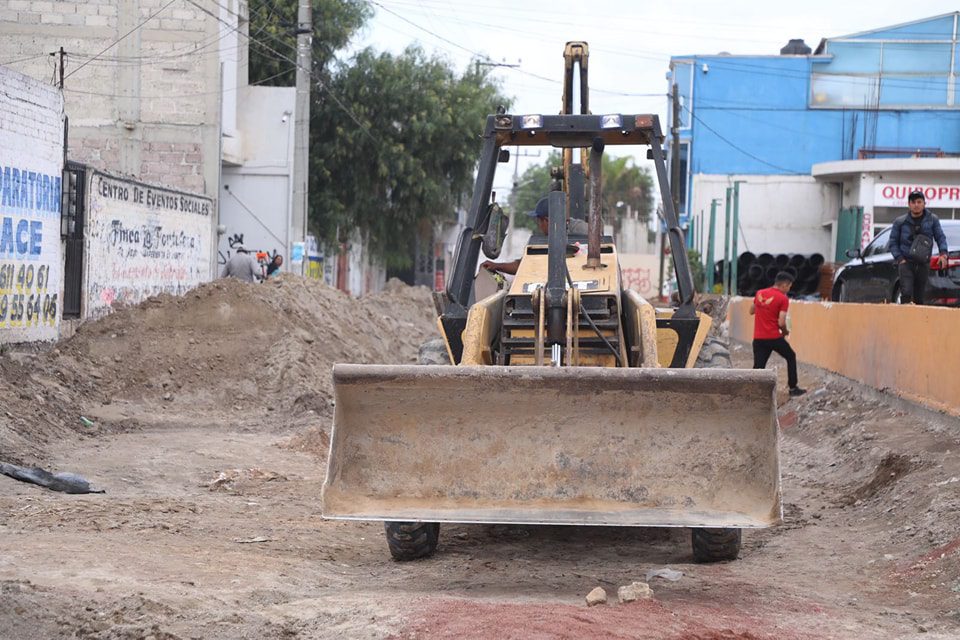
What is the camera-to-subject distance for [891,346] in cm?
1221

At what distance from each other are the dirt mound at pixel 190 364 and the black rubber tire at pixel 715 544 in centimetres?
691

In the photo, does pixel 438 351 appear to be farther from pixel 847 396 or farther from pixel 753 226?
pixel 753 226

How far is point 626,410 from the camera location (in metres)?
6.68

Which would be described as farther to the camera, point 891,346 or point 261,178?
point 261,178

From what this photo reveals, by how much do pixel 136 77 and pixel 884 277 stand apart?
58.9 ft

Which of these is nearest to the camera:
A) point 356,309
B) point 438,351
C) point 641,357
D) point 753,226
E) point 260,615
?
point 260,615

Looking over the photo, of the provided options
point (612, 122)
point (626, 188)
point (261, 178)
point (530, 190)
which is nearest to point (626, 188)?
point (626, 188)

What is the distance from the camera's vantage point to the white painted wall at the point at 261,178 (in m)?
31.7

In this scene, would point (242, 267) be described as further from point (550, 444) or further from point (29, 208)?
point (550, 444)

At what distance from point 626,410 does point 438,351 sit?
8.00 feet

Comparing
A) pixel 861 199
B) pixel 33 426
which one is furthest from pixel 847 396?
pixel 861 199

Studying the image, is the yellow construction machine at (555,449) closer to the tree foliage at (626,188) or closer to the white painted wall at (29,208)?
the white painted wall at (29,208)

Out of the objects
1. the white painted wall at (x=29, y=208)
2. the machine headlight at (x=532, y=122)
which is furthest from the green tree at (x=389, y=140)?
the machine headlight at (x=532, y=122)

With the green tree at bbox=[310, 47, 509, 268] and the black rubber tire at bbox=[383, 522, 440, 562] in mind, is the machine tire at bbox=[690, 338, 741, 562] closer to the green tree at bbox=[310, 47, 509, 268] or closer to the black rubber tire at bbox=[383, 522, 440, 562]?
the black rubber tire at bbox=[383, 522, 440, 562]
